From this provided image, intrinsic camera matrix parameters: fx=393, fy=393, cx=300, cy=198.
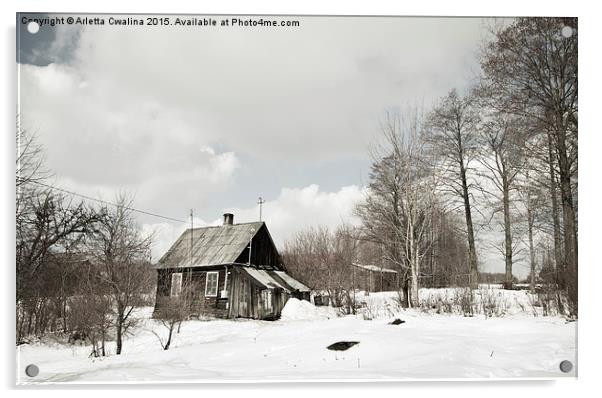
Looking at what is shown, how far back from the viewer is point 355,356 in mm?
3922

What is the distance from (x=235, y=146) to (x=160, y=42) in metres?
1.33

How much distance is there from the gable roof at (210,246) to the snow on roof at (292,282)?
98 cm

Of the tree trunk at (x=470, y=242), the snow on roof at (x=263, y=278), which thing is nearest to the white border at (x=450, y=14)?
the tree trunk at (x=470, y=242)

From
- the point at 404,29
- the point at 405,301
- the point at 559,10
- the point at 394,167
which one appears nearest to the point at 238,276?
the point at 405,301

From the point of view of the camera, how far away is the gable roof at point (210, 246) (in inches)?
223

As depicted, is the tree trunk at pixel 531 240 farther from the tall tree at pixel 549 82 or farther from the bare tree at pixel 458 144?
the bare tree at pixel 458 144

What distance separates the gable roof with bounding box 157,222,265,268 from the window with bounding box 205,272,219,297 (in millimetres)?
385

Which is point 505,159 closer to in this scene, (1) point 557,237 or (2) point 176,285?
(1) point 557,237

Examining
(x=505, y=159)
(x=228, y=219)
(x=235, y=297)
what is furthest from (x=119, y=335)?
(x=505, y=159)

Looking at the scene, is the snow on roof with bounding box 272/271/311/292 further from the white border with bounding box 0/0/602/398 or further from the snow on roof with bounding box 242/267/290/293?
the white border with bounding box 0/0/602/398

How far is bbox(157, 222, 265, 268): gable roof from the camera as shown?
5.67 m

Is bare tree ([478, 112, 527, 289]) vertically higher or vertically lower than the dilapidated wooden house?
higher

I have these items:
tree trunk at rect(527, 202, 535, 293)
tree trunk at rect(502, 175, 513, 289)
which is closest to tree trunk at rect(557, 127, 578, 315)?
tree trunk at rect(527, 202, 535, 293)

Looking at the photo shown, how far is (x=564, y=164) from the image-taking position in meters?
4.26
